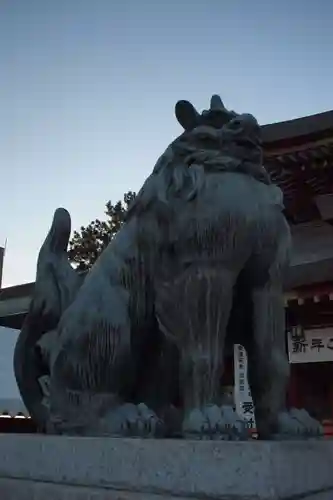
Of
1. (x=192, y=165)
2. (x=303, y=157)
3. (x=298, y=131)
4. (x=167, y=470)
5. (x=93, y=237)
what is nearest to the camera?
(x=167, y=470)

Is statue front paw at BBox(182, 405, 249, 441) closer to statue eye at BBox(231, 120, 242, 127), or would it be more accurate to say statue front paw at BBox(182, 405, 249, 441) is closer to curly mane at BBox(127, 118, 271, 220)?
curly mane at BBox(127, 118, 271, 220)

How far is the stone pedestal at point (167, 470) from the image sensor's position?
112cm

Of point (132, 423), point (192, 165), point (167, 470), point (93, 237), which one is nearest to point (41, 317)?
point (132, 423)

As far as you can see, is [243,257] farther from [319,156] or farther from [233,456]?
[319,156]

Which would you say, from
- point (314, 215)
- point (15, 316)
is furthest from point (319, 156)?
point (15, 316)

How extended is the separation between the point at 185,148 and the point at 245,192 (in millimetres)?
269

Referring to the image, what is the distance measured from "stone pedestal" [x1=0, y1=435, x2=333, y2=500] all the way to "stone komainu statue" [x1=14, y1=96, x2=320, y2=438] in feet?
0.37

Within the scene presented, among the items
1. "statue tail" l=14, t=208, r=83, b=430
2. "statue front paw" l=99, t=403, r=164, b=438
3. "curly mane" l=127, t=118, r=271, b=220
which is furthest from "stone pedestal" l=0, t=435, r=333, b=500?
"curly mane" l=127, t=118, r=271, b=220

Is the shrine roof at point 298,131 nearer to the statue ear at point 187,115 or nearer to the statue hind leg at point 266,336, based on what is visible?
the statue ear at point 187,115

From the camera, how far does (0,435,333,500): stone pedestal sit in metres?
1.12

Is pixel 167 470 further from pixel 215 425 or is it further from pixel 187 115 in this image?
pixel 187 115

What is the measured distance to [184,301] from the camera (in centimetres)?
150

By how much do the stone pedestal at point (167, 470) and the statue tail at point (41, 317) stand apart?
36 cm

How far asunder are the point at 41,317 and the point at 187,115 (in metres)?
0.84
